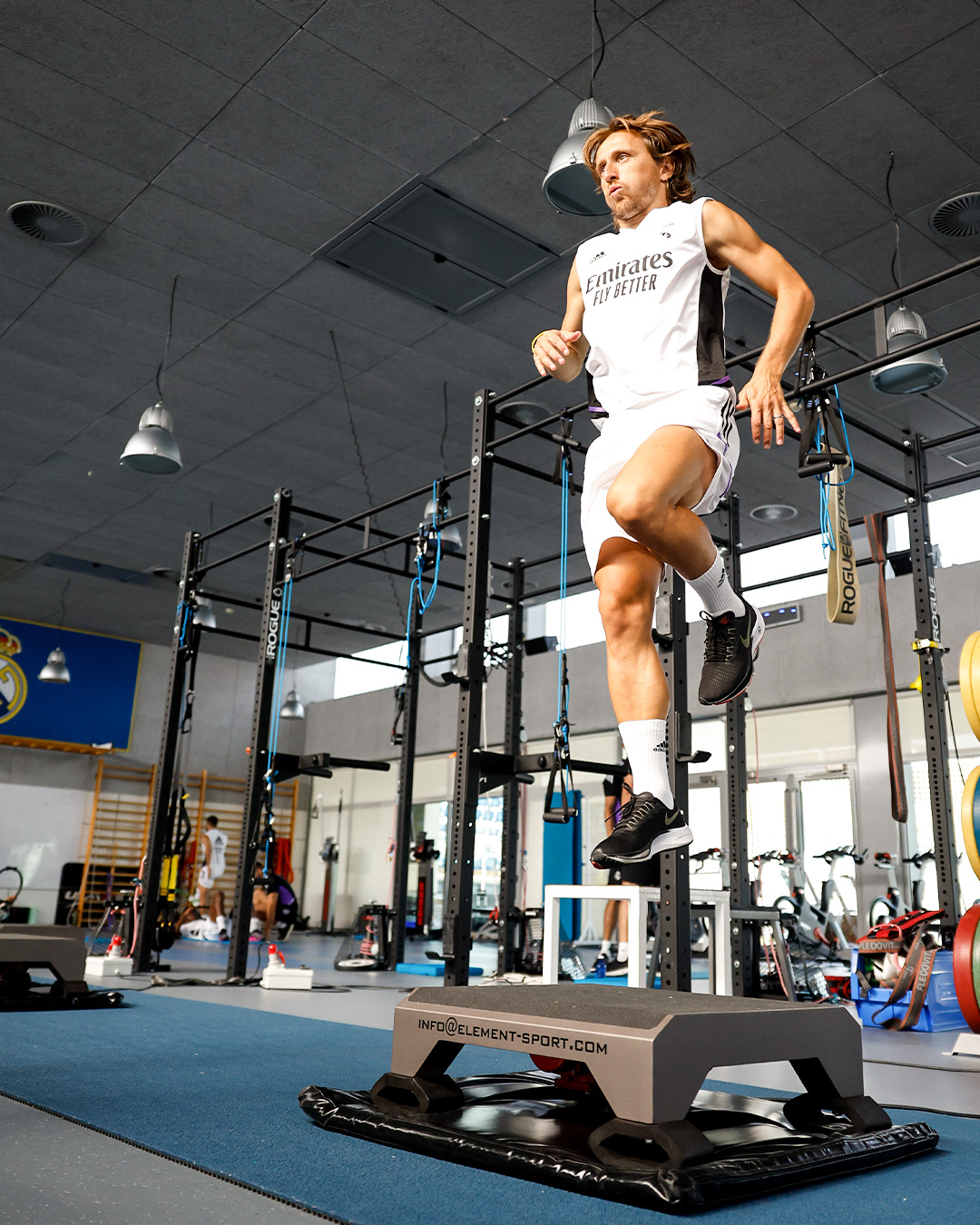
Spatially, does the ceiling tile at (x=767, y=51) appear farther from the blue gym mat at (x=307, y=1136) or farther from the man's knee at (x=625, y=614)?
the blue gym mat at (x=307, y=1136)

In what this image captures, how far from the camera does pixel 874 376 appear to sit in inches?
237

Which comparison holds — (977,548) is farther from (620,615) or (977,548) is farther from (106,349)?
(620,615)

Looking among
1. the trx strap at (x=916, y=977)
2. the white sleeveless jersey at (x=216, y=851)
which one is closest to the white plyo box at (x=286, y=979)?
the trx strap at (x=916, y=977)

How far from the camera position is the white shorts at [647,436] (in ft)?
6.77

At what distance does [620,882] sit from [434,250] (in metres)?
4.32

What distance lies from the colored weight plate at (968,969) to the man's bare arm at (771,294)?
204 cm

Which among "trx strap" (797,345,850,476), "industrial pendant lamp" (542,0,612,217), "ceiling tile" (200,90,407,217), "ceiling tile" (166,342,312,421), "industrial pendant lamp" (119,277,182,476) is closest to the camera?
"trx strap" (797,345,850,476)

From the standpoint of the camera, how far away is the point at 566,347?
234 centimetres

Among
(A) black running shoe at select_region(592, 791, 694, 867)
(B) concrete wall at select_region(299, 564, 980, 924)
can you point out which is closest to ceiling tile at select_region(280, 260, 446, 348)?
(B) concrete wall at select_region(299, 564, 980, 924)

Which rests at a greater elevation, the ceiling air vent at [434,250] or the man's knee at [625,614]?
the ceiling air vent at [434,250]

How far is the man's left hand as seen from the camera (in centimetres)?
194

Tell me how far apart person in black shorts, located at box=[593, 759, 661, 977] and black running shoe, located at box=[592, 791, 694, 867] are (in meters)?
2.78

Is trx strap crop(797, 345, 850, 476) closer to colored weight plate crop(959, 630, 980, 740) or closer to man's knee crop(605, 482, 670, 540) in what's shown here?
colored weight plate crop(959, 630, 980, 740)

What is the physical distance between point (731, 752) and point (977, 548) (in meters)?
5.39
